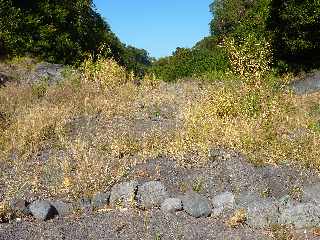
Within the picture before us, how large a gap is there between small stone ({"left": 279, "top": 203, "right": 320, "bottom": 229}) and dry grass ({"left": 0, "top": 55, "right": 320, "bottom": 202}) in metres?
1.73

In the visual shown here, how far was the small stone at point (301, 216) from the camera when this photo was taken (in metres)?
6.19

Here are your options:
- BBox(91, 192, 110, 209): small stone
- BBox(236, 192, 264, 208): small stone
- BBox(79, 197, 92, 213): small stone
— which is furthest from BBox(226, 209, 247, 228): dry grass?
BBox(79, 197, 92, 213): small stone

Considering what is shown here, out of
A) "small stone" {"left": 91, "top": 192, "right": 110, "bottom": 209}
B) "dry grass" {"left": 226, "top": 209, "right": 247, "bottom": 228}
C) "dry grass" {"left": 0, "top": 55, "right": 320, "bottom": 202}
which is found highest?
"dry grass" {"left": 0, "top": 55, "right": 320, "bottom": 202}

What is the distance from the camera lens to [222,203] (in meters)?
6.72

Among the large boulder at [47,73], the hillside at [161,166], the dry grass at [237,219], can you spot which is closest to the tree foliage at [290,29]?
the hillside at [161,166]

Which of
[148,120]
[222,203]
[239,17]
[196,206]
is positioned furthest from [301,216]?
[239,17]

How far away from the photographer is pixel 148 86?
1503cm

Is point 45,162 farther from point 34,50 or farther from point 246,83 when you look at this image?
point 34,50

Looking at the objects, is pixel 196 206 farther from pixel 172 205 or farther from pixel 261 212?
pixel 261 212

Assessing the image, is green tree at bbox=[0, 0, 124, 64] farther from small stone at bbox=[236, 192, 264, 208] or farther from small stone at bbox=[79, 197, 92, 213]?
small stone at bbox=[236, 192, 264, 208]

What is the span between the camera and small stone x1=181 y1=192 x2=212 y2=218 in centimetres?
661

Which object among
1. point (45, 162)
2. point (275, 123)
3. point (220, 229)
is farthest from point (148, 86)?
point (220, 229)

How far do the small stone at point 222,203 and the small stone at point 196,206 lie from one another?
7 centimetres

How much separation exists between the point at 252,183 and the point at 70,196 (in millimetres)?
2250
